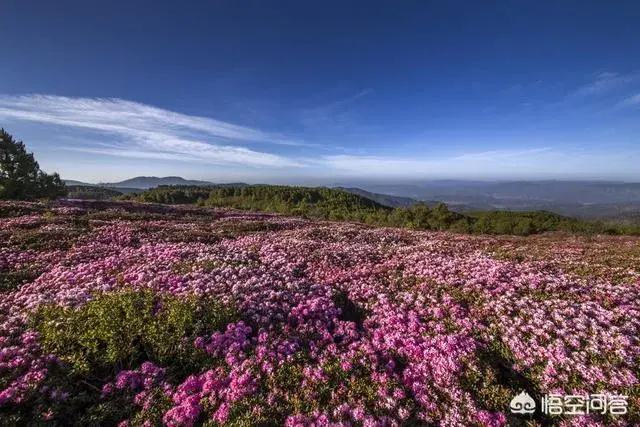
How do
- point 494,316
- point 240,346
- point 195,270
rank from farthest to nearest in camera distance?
1. point 195,270
2. point 494,316
3. point 240,346

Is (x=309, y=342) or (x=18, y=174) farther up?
(x=18, y=174)

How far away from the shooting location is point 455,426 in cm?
623

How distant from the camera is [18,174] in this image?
44.6 m

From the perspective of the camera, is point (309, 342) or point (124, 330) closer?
point (124, 330)

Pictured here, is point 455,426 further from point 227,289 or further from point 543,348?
point 227,289

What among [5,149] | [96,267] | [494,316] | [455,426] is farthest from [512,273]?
[5,149]

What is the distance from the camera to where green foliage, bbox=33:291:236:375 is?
25.7 feet

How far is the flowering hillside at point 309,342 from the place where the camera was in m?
6.68

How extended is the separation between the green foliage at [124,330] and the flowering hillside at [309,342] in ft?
0.14

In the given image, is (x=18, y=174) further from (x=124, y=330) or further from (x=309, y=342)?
(x=309, y=342)

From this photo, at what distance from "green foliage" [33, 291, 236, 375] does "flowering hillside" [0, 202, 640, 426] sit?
4 centimetres

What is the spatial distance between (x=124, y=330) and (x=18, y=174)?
175 ft

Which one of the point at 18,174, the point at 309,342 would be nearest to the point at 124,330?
the point at 309,342

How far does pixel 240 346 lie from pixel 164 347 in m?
1.93
